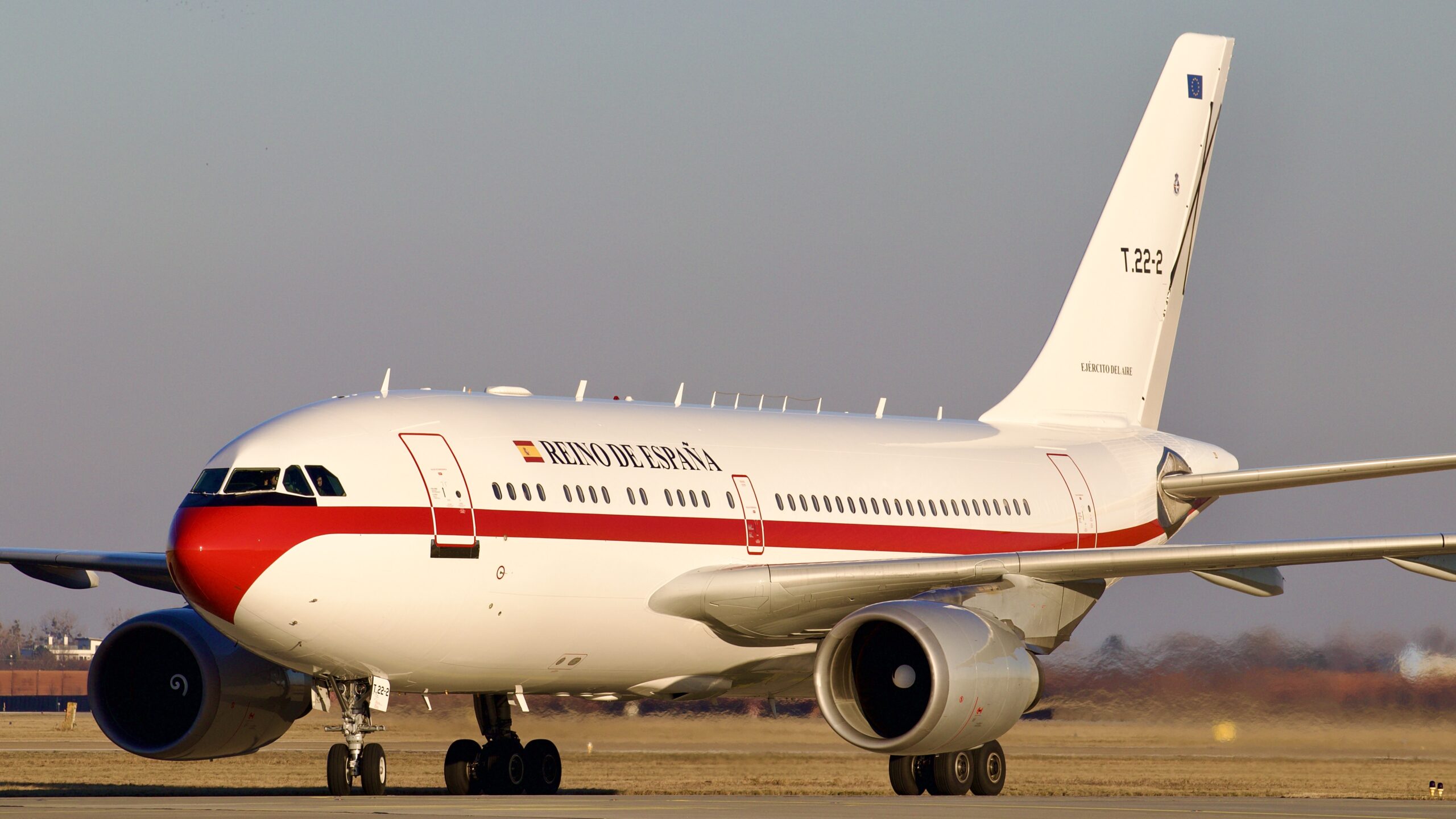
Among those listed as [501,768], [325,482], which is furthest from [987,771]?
[325,482]

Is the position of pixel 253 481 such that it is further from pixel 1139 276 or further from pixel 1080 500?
pixel 1139 276

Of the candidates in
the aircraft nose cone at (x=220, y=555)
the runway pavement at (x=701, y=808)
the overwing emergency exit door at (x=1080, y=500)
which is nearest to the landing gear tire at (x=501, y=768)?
the runway pavement at (x=701, y=808)

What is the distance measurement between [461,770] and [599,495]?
14.5ft

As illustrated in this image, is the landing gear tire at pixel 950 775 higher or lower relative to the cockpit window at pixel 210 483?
lower

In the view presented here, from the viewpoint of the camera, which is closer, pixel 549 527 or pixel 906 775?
pixel 549 527

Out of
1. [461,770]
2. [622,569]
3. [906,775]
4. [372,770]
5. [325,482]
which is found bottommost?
[461,770]

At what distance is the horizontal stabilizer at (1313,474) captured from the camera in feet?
72.4

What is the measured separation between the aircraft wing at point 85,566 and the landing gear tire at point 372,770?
3.70 m

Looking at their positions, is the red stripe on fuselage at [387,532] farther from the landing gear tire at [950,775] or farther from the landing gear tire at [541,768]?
the landing gear tire at [541,768]

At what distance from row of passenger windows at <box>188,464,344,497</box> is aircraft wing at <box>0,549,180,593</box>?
11.8 feet

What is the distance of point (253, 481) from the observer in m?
17.5

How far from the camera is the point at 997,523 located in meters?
23.7

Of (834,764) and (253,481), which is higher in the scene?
(253,481)

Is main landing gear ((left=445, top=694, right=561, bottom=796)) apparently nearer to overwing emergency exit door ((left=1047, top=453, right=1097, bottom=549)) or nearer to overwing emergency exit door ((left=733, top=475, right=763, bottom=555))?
overwing emergency exit door ((left=733, top=475, right=763, bottom=555))
